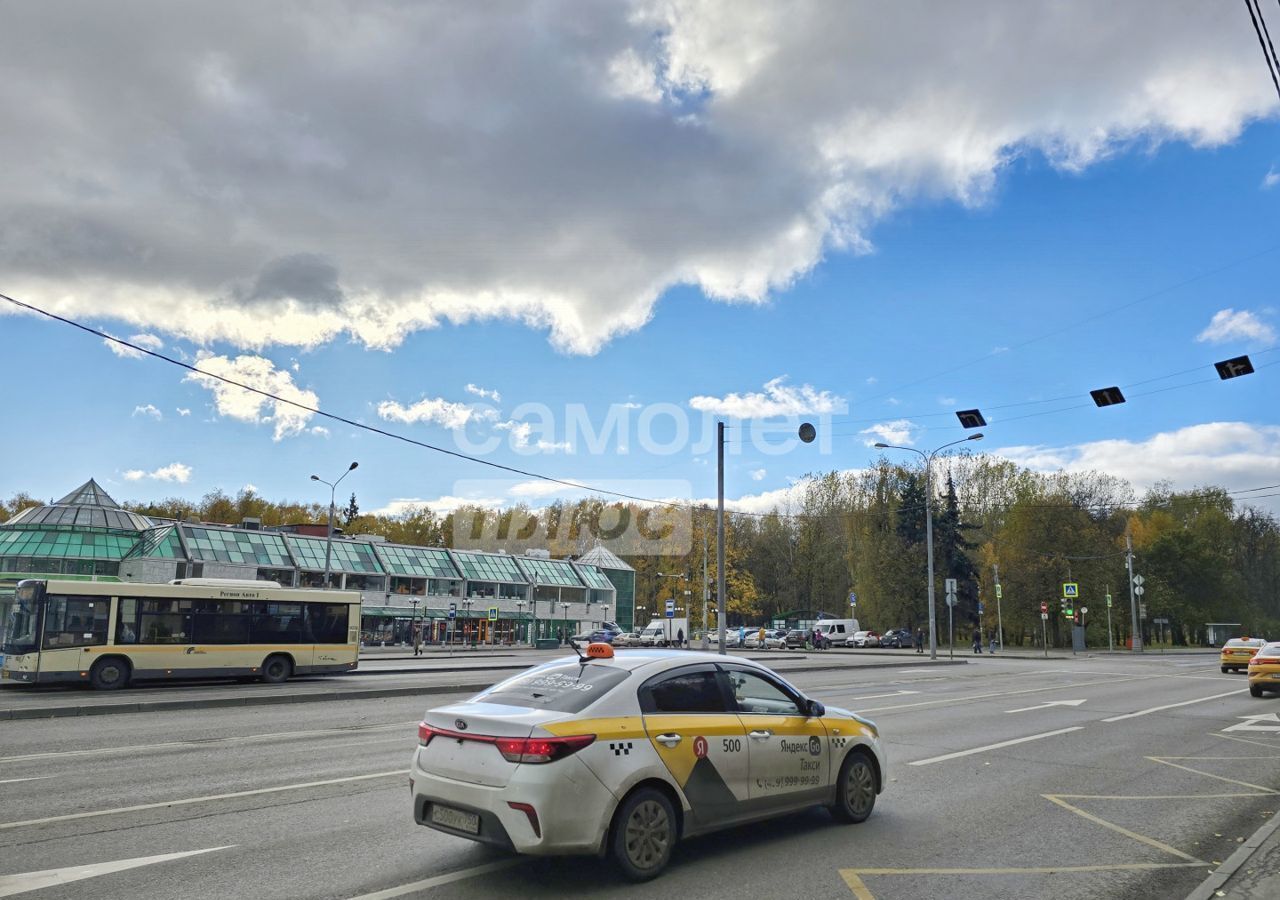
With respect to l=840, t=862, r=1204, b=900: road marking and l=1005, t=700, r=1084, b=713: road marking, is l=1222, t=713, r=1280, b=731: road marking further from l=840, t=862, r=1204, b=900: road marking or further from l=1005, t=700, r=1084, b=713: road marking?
l=840, t=862, r=1204, b=900: road marking

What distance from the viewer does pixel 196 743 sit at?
12.5m

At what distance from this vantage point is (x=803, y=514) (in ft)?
293

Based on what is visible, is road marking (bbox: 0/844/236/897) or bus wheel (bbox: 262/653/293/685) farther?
bus wheel (bbox: 262/653/293/685)

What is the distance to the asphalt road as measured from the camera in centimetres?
581

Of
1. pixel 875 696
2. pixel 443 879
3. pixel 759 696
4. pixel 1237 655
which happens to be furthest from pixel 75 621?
pixel 1237 655

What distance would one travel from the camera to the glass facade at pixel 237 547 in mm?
57375

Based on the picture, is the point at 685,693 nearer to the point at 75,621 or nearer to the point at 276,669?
the point at 75,621

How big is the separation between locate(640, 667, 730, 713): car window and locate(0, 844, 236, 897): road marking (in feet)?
11.4

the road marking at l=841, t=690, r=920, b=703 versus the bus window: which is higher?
the bus window

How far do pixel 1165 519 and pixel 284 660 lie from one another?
82491mm

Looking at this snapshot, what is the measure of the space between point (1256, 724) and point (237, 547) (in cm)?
5799

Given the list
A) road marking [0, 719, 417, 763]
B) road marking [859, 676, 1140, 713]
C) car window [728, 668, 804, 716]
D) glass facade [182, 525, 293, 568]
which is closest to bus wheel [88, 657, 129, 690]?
road marking [0, 719, 417, 763]

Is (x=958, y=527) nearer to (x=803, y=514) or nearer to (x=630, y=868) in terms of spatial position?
(x=803, y=514)

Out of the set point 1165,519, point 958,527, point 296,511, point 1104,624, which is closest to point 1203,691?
point 958,527
